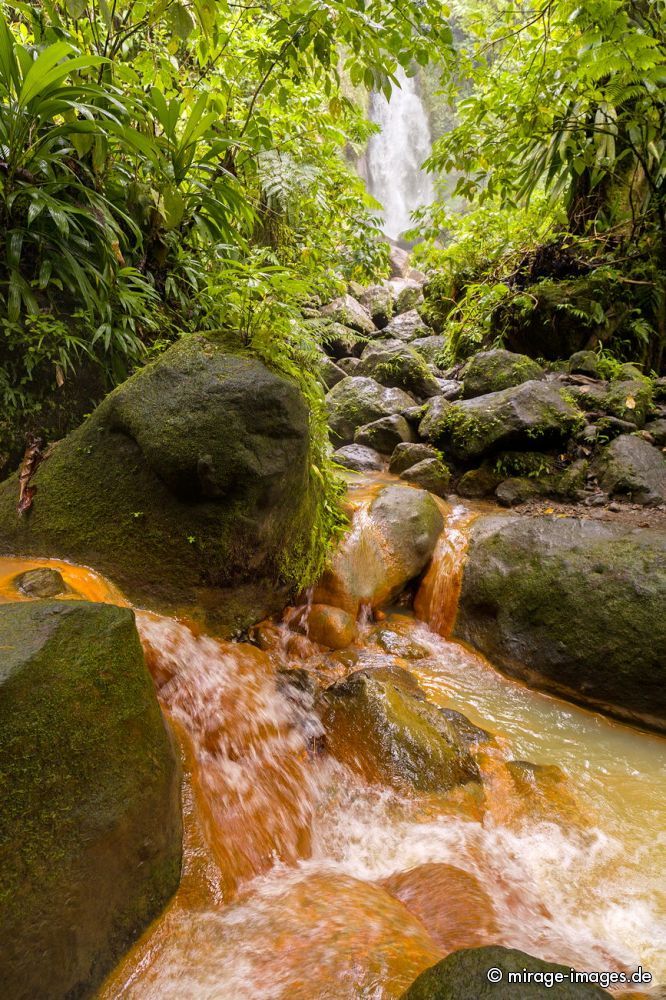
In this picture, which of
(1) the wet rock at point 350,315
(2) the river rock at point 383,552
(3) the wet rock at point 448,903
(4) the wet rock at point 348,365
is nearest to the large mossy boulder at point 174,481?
(2) the river rock at point 383,552

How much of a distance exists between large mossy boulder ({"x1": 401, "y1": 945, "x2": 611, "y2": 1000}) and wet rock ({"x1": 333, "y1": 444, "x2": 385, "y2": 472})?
19.1ft

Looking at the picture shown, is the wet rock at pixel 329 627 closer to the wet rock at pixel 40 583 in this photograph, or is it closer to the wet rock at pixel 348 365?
the wet rock at pixel 40 583

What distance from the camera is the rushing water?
4.67 ft

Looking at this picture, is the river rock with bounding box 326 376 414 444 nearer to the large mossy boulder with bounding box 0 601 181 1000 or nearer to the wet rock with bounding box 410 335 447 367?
the wet rock with bounding box 410 335 447 367

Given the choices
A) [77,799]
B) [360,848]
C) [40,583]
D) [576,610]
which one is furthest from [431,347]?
[77,799]

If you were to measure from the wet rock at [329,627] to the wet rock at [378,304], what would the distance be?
35.9 feet

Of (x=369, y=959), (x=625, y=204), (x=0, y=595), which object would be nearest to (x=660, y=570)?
(x=369, y=959)

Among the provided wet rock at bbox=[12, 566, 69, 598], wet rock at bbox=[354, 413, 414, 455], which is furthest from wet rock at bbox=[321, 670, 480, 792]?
wet rock at bbox=[354, 413, 414, 455]

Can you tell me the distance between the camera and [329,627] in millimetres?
3729

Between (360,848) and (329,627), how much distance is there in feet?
5.53

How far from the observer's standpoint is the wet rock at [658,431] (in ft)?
16.8

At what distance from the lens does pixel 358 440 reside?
24.0 feet

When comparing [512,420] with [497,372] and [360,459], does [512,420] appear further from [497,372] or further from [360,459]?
[360,459]

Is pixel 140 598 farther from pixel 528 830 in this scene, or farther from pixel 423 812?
pixel 528 830
